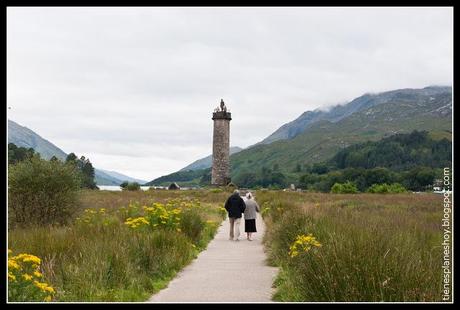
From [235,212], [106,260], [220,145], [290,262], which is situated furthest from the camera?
[220,145]

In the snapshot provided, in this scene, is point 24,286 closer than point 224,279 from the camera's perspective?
Yes

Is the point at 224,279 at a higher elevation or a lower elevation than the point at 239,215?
lower

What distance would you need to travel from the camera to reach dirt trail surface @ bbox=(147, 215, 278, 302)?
805 centimetres

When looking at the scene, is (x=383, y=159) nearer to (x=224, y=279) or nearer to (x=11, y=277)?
(x=224, y=279)

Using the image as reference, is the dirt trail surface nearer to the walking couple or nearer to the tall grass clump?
the walking couple

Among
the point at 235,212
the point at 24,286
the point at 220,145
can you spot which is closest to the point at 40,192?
the point at 235,212

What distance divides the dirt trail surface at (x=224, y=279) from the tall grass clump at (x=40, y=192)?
6248 millimetres

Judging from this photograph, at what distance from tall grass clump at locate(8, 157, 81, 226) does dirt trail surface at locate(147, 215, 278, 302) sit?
20.5 ft

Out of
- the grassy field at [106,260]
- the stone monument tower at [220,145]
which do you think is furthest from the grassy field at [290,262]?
the stone monument tower at [220,145]

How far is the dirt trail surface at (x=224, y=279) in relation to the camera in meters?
8.05

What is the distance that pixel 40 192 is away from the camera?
58.4ft

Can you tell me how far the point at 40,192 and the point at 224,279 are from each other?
10.2 meters

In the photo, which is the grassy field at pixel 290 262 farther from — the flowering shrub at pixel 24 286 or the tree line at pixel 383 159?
the tree line at pixel 383 159
